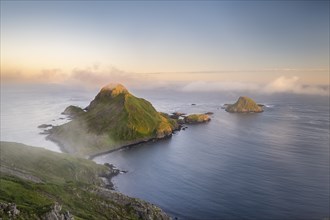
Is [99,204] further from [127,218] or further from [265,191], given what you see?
[265,191]

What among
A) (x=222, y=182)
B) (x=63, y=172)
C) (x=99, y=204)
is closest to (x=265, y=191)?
(x=222, y=182)

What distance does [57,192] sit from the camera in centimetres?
10394

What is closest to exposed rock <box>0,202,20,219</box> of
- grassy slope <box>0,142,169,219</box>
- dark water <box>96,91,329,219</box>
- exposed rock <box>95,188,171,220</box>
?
grassy slope <box>0,142,169,219</box>

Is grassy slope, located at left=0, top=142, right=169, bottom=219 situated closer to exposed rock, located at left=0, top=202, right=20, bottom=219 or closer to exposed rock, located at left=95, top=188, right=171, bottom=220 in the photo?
exposed rock, located at left=95, top=188, right=171, bottom=220

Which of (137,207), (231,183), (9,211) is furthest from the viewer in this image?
(231,183)

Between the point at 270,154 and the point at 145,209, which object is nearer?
the point at 145,209

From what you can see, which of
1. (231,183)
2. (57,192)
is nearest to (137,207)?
(57,192)

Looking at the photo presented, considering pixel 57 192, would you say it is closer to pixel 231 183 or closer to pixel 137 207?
pixel 137 207

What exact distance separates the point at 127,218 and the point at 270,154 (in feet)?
400

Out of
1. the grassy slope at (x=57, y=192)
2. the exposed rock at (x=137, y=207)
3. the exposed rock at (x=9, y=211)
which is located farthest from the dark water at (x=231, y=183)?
the exposed rock at (x=9, y=211)

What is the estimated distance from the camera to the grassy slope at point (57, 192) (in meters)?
89.8

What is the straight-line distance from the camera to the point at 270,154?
198875 millimetres

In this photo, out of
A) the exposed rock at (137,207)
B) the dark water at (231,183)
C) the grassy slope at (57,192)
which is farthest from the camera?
the dark water at (231,183)

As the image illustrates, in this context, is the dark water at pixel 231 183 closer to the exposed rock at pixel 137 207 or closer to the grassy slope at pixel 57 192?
the exposed rock at pixel 137 207
